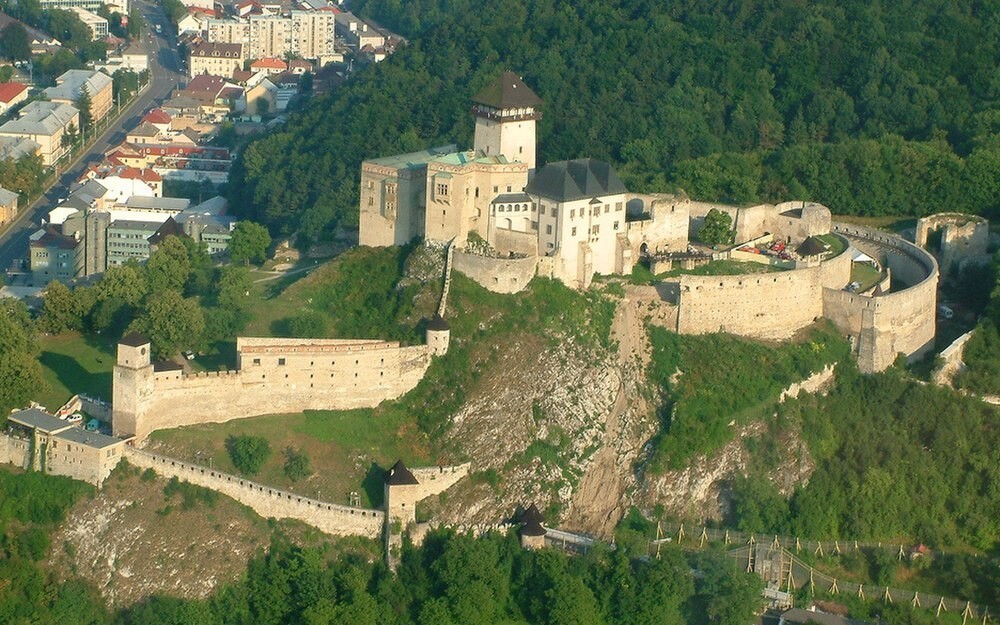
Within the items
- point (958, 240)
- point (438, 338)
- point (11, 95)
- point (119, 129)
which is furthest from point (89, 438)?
point (11, 95)

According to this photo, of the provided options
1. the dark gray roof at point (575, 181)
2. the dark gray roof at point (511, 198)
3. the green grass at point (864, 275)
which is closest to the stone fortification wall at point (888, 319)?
the green grass at point (864, 275)

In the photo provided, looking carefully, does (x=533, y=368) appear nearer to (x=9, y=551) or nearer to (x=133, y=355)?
(x=133, y=355)

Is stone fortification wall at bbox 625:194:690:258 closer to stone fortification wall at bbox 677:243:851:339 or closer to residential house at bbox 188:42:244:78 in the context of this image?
stone fortification wall at bbox 677:243:851:339

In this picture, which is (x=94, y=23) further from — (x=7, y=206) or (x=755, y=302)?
(x=755, y=302)

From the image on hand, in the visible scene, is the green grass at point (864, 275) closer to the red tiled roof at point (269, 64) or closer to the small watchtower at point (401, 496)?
the small watchtower at point (401, 496)

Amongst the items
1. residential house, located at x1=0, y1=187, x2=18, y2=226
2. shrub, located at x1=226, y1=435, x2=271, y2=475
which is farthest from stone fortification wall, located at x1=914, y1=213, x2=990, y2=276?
residential house, located at x1=0, y1=187, x2=18, y2=226
